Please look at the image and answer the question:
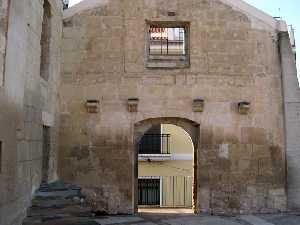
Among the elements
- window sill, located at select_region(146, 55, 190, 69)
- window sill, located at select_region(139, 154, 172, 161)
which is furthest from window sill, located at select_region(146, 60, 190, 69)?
window sill, located at select_region(139, 154, 172, 161)

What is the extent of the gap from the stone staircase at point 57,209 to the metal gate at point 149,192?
796 centimetres

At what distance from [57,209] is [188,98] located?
3.80 metres

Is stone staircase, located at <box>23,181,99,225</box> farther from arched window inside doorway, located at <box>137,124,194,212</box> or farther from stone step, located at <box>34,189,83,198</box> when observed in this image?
arched window inside doorway, located at <box>137,124,194,212</box>

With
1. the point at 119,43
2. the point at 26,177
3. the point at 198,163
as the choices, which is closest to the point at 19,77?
the point at 26,177

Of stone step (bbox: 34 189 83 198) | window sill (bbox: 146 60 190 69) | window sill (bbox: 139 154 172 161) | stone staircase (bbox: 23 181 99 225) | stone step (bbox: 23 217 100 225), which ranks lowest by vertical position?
stone step (bbox: 23 217 100 225)

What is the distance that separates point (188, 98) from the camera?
8.99m

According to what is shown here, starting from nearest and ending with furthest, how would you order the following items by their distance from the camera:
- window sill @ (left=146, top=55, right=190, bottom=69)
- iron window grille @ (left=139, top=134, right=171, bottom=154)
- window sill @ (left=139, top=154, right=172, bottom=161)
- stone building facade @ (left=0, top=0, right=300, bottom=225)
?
stone building facade @ (left=0, top=0, right=300, bottom=225)
window sill @ (left=146, top=55, right=190, bottom=69)
window sill @ (left=139, top=154, right=172, bottom=161)
iron window grille @ (left=139, top=134, right=171, bottom=154)

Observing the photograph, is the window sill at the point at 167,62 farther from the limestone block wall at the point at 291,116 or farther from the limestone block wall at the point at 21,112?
the limestone block wall at the point at 21,112

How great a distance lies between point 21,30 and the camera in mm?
5969

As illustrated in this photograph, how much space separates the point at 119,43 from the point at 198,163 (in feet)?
10.3

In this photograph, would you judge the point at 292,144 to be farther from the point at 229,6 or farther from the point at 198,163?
the point at 229,6

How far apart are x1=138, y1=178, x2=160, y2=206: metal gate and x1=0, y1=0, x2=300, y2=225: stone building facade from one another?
6.01m

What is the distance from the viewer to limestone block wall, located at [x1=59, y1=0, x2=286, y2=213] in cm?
885

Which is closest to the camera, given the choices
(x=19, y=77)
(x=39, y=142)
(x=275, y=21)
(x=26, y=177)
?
(x=19, y=77)
